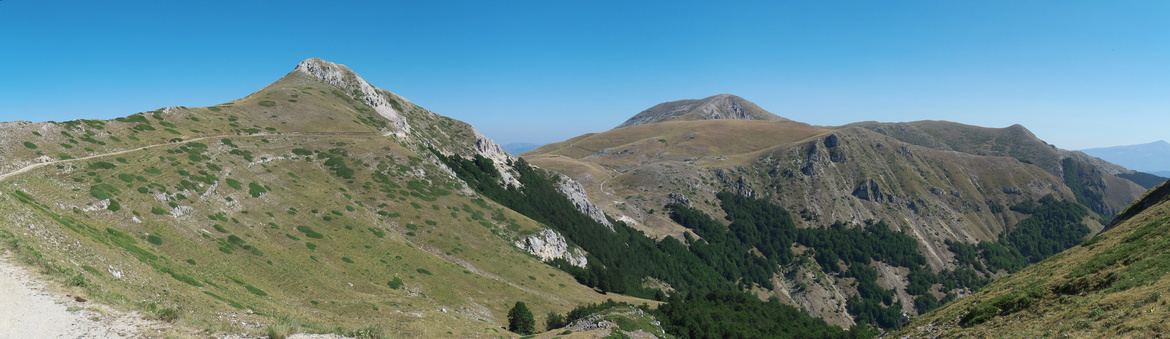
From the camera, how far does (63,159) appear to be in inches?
2095

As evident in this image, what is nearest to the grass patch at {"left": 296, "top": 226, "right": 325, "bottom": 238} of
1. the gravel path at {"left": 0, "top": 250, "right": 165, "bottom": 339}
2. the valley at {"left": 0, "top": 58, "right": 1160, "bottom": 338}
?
the valley at {"left": 0, "top": 58, "right": 1160, "bottom": 338}

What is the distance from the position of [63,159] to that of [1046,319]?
93.3m

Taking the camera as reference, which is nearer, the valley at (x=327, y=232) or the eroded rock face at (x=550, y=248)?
the valley at (x=327, y=232)

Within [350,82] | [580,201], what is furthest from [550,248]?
[350,82]

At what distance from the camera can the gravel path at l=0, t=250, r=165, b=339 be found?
1814 cm

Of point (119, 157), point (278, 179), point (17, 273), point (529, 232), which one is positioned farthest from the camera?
Result: point (529, 232)

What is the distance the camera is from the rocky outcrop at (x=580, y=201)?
147 metres

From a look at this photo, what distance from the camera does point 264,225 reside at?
56938 mm

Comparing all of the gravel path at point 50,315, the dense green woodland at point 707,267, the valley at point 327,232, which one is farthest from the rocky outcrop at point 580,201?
the gravel path at point 50,315

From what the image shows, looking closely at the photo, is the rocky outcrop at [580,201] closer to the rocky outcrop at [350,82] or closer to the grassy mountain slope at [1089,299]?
the rocky outcrop at [350,82]

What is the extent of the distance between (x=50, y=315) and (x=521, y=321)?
118ft

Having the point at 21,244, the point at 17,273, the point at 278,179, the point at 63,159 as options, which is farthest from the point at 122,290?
the point at 278,179

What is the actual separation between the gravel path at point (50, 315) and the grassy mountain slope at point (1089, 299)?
139 feet

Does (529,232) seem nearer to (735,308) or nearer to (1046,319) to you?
(735,308)
